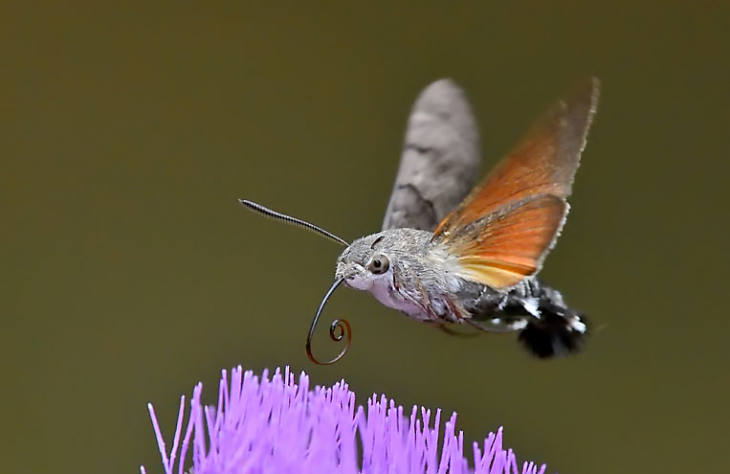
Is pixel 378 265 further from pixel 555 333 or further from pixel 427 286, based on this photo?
pixel 555 333

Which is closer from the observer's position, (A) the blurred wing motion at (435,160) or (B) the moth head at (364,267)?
(B) the moth head at (364,267)

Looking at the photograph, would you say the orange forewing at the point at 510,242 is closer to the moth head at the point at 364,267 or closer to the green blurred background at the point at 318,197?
the moth head at the point at 364,267

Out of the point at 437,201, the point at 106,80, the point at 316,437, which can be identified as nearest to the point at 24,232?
the point at 106,80

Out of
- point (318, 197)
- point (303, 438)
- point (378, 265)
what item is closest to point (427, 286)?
point (378, 265)

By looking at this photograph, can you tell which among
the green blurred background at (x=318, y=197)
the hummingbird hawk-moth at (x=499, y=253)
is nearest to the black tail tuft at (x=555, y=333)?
the hummingbird hawk-moth at (x=499, y=253)

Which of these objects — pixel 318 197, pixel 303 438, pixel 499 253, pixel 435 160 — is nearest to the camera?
pixel 303 438

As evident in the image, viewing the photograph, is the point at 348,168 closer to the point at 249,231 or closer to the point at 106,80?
the point at 249,231
